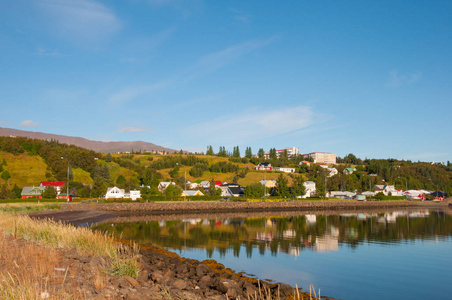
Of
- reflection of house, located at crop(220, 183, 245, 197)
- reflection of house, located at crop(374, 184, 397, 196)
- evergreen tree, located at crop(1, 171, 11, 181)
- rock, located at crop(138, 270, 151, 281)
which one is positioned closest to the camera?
rock, located at crop(138, 270, 151, 281)

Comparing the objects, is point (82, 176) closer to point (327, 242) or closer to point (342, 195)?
point (342, 195)

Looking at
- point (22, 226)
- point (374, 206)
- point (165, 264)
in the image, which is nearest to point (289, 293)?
point (165, 264)

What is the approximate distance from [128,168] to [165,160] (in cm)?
3240

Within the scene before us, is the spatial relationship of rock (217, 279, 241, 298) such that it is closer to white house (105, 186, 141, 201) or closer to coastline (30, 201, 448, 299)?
coastline (30, 201, 448, 299)

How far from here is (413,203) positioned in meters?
104

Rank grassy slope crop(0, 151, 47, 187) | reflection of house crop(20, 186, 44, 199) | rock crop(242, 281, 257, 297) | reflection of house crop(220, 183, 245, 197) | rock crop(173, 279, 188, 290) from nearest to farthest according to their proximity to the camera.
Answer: rock crop(242, 281, 257, 297), rock crop(173, 279, 188, 290), reflection of house crop(20, 186, 44, 199), grassy slope crop(0, 151, 47, 187), reflection of house crop(220, 183, 245, 197)

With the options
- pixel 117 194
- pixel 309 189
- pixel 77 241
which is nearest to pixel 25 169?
pixel 117 194

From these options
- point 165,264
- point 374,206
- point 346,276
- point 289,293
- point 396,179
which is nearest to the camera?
point 289,293

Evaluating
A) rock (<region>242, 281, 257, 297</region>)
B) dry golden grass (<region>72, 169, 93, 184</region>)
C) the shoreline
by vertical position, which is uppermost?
dry golden grass (<region>72, 169, 93, 184</region>)

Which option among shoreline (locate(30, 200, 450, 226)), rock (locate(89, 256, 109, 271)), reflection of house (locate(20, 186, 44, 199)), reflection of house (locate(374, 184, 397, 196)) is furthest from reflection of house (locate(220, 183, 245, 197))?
rock (locate(89, 256, 109, 271))

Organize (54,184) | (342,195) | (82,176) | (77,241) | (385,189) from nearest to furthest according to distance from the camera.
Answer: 1. (77,241)
2. (54,184)
3. (82,176)
4. (342,195)
5. (385,189)

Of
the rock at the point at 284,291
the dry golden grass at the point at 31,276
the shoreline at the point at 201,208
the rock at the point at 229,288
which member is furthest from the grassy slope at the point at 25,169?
the rock at the point at 284,291

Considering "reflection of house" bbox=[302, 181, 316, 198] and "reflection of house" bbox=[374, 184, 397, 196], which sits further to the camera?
"reflection of house" bbox=[374, 184, 397, 196]

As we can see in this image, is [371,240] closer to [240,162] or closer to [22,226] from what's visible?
[22,226]
